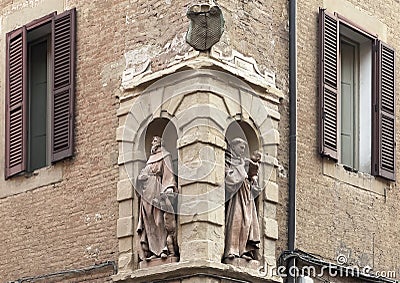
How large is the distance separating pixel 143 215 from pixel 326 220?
2.36m

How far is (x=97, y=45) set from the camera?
1631 centimetres

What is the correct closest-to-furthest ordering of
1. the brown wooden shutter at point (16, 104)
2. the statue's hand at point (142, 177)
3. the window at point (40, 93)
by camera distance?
the statue's hand at point (142, 177), the window at point (40, 93), the brown wooden shutter at point (16, 104)

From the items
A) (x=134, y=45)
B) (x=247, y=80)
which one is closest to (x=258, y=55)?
(x=247, y=80)

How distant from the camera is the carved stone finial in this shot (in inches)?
589

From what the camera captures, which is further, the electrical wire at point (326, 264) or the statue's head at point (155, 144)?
the electrical wire at point (326, 264)

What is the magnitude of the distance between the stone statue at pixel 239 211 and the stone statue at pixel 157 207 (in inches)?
23.3

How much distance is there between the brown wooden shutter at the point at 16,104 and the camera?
16891 millimetres

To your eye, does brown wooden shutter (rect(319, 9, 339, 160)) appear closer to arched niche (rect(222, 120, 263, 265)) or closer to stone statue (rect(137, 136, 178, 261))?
arched niche (rect(222, 120, 263, 265))

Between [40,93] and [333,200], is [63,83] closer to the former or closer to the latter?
[40,93]

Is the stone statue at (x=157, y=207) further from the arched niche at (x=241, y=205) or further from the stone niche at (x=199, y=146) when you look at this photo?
the arched niche at (x=241, y=205)

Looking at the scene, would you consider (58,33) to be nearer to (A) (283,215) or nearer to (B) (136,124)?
(B) (136,124)

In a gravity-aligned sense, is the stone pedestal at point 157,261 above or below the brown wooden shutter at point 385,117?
below

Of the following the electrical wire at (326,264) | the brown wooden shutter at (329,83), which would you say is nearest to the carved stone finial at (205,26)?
the brown wooden shutter at (329,83)

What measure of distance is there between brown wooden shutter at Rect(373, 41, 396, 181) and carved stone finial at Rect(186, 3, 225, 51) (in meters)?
2.94
